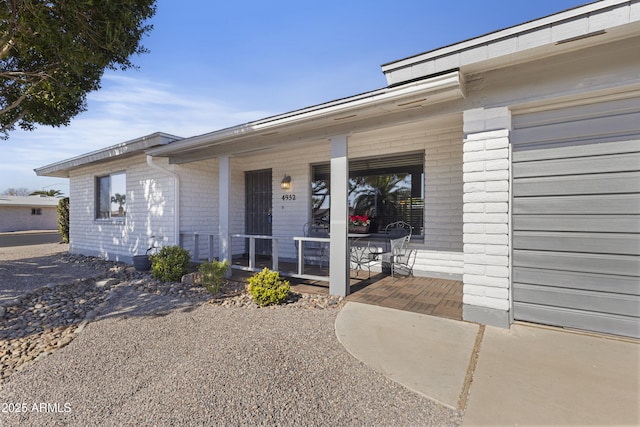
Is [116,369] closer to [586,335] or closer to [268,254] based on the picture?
[586,335]

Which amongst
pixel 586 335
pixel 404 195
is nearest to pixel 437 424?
pixel 586 335

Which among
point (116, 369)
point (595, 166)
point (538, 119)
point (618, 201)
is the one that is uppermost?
point (538, 119)

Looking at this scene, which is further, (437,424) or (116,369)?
(116,369)

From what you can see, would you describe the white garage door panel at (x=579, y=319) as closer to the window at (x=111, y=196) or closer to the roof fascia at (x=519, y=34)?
the roof fascia at (x=519, y=34)

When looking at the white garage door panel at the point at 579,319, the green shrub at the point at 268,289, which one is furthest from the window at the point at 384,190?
the green shrub at the point at 268,289

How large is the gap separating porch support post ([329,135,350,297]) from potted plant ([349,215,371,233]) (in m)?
1.69

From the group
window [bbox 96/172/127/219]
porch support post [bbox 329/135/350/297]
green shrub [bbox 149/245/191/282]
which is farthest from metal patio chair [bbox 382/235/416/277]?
window [bbox 96/172/127/219]

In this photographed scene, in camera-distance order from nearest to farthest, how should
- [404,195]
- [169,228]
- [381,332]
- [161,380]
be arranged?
[161,380], [381,332], [404,195], [169,228]

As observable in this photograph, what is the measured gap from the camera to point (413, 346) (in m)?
2.76

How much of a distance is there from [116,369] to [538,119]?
15.7 feet

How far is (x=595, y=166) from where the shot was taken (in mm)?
2922

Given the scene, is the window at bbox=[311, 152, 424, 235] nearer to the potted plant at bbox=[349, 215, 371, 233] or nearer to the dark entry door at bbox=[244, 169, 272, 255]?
the potted plant at bbox=[349, 215, 371, 233]

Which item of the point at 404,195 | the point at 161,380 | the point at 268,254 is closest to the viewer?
the point at 161,380

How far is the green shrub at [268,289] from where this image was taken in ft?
13.1
